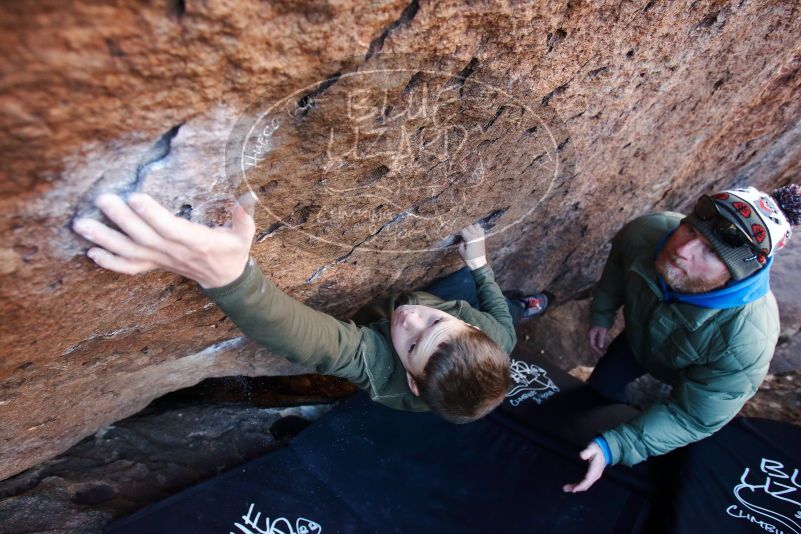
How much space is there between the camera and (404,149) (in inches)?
70.0

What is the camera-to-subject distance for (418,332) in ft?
7.41

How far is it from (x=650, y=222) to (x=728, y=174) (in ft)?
4.45

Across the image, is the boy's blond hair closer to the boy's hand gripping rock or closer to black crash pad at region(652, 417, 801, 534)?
the boy's hand gripping rock

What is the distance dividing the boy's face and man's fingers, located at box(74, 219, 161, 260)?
4.10 feet

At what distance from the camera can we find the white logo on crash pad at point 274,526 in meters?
2.50

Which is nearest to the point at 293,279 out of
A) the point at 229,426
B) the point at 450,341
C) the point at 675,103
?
the point at 450,341

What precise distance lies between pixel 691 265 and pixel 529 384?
143 centimetres

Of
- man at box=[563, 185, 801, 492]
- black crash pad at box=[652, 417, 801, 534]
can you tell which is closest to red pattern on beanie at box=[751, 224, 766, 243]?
man at box=[563, 185, 801, 492]

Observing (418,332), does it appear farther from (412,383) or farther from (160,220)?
(160,220)

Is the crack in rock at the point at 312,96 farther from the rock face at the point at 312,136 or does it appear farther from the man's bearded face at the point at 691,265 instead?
the man's bearded face at the point at 691,265

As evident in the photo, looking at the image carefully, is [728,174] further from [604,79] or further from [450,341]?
[450,341]

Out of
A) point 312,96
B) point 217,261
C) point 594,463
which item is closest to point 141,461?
point 217,261

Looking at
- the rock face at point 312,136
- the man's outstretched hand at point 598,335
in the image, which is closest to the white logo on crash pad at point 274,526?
the rock face at point 312,136

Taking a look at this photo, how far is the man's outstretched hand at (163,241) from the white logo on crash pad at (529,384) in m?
2.39
